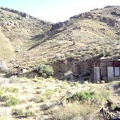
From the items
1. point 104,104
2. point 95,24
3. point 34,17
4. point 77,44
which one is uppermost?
point 34,17

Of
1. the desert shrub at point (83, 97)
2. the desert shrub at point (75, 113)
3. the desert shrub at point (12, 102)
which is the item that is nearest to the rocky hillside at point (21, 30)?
the desert shrub at point (12, 102)

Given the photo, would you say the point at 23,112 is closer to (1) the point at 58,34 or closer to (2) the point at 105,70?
(2) the point at 105,70

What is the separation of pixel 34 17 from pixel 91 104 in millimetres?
126939

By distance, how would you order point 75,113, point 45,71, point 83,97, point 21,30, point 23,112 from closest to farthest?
1. point 75,113
2. point 23,112
3. point 83,97
4. point 45,71
5. point 21,30

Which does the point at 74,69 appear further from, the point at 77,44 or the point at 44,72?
the point at 77,44

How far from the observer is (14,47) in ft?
309

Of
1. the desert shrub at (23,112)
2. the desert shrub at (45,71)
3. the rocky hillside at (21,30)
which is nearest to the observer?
the desert shrub at (23,112)

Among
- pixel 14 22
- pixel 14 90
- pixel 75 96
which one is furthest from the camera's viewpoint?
pixel 14 22

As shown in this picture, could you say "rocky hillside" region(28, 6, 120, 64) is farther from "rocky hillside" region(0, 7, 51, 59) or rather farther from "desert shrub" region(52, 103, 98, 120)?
"desert shrub" region(52, 103, 98, 120)

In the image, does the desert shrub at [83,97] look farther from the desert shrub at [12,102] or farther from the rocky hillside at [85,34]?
the rocky hillside at [85,34]

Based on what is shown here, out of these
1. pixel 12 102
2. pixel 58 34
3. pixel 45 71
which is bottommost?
pixel 12 102

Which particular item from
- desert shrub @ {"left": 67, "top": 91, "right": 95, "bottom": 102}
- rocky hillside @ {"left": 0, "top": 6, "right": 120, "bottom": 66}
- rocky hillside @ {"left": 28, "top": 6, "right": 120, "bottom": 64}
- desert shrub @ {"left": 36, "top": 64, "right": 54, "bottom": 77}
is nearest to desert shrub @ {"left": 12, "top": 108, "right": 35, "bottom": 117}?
desert shrub @ {"left": 67, "top": 91, "right": 95, "bottom": 102}

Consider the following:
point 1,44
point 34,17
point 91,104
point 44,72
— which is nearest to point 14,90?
point 91,104

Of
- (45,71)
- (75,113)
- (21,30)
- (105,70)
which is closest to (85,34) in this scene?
(21,30)
